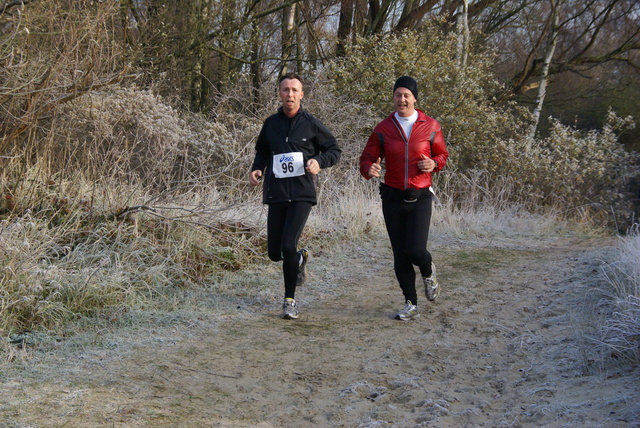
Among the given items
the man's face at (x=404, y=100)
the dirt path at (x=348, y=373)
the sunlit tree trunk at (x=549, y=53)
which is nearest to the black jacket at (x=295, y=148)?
the man's face at (x=404, y=100)

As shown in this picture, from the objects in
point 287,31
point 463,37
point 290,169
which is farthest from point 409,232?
point 463,37

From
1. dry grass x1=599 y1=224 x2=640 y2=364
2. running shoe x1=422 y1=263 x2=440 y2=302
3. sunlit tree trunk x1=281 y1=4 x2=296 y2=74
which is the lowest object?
running shoe x1=422 y1=263 x2=440 y2=302

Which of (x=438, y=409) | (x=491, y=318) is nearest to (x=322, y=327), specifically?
(x=491, y=318)

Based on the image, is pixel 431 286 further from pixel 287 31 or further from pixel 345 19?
pixel 345 19

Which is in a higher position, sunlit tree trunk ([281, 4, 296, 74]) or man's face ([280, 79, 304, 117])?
sunlit tree trunk ([281, 4, 296, 74])

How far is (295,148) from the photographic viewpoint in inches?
221

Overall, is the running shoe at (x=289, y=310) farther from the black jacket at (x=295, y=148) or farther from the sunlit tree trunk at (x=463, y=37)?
the sunlit tree trunk at (x=463, y=37)

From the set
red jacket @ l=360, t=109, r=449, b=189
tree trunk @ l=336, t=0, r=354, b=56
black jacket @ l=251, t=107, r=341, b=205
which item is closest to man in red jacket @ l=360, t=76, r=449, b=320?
red jacket @ l=360, t=109, r=449, b=189

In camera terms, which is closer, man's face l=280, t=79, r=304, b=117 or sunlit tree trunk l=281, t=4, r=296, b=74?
man's face l=280, t=79, r=304, b=117

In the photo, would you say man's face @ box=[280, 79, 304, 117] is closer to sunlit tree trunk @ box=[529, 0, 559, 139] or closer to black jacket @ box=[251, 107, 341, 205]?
black jacket @ box=[251, 107, 341, 205]

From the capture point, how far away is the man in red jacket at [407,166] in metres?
5.52

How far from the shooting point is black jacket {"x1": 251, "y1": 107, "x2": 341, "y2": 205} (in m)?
5.58

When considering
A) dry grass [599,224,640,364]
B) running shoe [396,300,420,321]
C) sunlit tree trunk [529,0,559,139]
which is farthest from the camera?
sunlit tree trunk [529,0,559,139]

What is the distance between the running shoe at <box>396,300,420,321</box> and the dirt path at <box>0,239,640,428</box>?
79 mm
